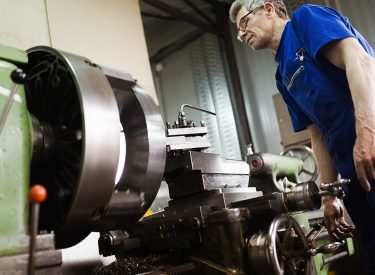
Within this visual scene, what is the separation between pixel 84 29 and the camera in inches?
77.8

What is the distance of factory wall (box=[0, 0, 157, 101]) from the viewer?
1.68 meters

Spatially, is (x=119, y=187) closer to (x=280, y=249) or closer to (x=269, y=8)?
(x=280, y=249)

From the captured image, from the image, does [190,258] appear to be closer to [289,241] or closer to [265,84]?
[289,241]

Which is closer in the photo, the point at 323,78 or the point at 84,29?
the point at 323,78

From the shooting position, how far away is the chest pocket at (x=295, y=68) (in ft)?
3.78

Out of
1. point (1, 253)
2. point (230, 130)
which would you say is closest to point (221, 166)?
point (1, 253)

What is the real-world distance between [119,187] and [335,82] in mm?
699

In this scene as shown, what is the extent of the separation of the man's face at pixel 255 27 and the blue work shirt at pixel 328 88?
0.10 meters

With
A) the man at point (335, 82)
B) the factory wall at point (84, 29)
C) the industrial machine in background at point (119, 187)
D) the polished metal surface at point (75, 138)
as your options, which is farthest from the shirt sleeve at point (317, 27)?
the factory wall at point (84, 29)

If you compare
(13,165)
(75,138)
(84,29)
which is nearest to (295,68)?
(75,138)

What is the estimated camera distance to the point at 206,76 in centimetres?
356

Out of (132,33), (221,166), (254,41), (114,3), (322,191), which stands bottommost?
(322,191)

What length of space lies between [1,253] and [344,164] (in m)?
0.96

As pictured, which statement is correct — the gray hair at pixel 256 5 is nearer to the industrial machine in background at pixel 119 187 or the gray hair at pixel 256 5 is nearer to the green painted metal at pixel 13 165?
the industrial machine in background at pixel 119 187
